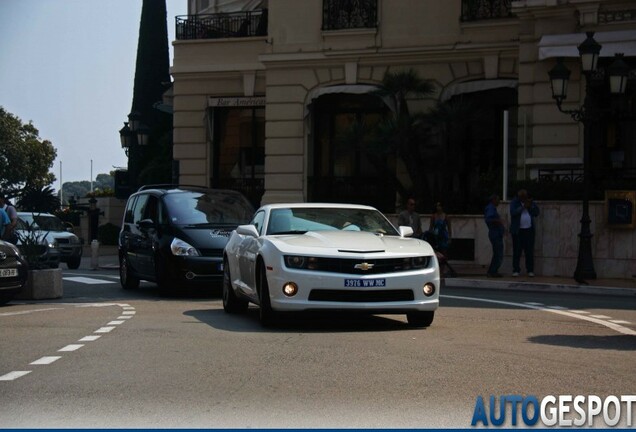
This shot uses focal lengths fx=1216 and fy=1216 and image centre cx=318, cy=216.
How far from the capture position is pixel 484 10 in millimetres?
33531

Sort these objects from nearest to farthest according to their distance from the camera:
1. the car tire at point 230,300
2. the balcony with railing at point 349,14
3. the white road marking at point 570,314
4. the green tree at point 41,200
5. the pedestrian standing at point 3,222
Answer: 1. the white road marking at point 570,314
2. the car tire at point 230,300
3. the pedestrian standing at point 3,222
4. the balcony with railing at point 349,14
5. the green tree at point 41,200

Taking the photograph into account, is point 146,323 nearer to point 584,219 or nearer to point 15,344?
point 15,344

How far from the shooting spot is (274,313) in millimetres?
13938

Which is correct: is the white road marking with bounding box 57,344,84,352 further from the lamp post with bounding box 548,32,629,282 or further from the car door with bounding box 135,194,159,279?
the lamp post with bounding box 548,32,629,282

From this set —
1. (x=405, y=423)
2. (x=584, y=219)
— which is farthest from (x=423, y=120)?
(x=405, y=423)

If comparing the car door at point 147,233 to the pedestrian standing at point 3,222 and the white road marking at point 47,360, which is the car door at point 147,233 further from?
the white road marking at point 47,360

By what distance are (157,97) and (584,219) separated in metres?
42.8

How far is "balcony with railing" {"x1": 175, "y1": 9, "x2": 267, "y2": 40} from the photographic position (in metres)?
39.2

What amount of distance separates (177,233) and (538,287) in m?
7.54

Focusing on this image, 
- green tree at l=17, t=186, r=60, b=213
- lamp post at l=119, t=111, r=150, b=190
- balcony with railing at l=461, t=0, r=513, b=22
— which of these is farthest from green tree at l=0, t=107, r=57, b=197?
balcony with railing at l=461, t=0, r=513, b=22

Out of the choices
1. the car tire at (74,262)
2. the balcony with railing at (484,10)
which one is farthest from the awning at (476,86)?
the car tire at (74,262)

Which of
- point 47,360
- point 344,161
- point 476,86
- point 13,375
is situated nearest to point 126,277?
point 47,360

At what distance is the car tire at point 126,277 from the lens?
74.6ft

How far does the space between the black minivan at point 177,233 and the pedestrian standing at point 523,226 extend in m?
6.49
